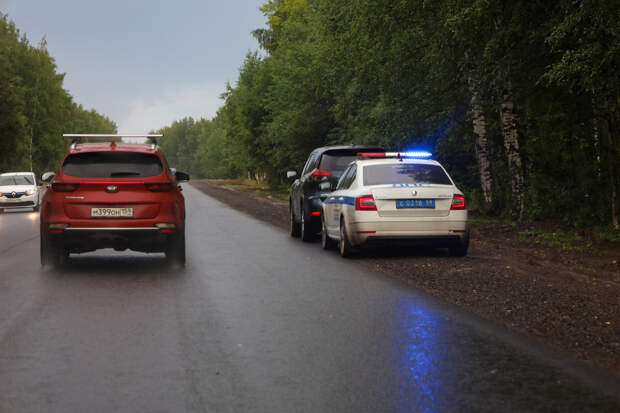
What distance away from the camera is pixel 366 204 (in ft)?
41.6

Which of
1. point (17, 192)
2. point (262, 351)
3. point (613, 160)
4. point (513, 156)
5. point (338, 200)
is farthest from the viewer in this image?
point (17, 192)

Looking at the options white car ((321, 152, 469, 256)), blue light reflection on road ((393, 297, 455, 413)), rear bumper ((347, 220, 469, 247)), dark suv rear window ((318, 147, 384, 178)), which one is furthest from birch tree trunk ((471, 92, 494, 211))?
blue light reflection on road ((393, 297, 455, 413))

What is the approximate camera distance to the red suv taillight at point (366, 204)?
12.7 meters

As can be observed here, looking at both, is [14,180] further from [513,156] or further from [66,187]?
[66,187]

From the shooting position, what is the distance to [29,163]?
92062 mm

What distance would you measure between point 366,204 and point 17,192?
2137cm

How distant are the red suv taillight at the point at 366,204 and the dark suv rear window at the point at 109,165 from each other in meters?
3.13

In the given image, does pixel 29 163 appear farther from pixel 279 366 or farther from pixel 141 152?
pixel 279 366

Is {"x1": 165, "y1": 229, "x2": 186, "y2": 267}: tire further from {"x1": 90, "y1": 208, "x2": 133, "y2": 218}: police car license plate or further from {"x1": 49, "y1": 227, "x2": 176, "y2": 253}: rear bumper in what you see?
{"x1": 90, "y1": 208, "x2": 133, "y2": 218}: police car license plate

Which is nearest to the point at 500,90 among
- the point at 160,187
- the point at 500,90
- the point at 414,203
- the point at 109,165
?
the point at 500,90

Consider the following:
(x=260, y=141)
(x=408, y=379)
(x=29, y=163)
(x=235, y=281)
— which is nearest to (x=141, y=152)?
(x=235, y=281)

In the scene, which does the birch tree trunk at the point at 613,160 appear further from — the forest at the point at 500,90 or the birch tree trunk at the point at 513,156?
the birch tree trunk at the point at 513,156

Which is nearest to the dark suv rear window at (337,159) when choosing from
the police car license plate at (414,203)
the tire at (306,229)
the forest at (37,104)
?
the tire at (306,229)

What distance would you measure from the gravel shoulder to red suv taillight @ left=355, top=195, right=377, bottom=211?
867 millimetres
